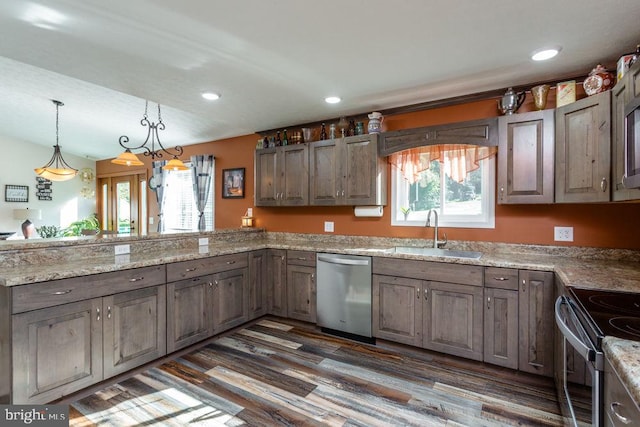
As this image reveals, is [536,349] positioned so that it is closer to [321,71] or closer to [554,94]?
[554,94]

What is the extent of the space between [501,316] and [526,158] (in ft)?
4.22

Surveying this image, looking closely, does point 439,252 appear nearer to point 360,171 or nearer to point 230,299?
point 360,171

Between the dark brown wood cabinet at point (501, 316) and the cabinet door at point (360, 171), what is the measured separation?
1330mm

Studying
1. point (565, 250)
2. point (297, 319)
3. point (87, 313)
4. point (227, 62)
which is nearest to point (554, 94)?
point (565, 250)

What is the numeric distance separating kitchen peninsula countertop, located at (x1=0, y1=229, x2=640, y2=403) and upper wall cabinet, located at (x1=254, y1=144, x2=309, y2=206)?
0.65m

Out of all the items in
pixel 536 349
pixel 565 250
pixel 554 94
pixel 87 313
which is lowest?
pixel 536 349

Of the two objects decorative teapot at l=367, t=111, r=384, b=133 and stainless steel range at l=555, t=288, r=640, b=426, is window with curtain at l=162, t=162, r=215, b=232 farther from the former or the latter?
stainless steel range at l=555, t=288, r=640, b=426

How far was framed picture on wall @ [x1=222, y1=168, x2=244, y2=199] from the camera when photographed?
4.81m

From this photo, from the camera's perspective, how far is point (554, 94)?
8.77ft

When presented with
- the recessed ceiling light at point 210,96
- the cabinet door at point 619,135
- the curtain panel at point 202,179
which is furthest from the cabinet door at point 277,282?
the cabinet door at point 619,135

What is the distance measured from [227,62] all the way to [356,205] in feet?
6.32

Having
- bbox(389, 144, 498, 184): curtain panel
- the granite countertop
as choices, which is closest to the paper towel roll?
bbox(389, 144, 498, 184): curtain panel

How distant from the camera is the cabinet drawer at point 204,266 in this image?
9.11 feet

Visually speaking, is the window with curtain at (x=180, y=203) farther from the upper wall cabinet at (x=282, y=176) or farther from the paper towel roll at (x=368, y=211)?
the paper towel roll at (x=368, y=211)
